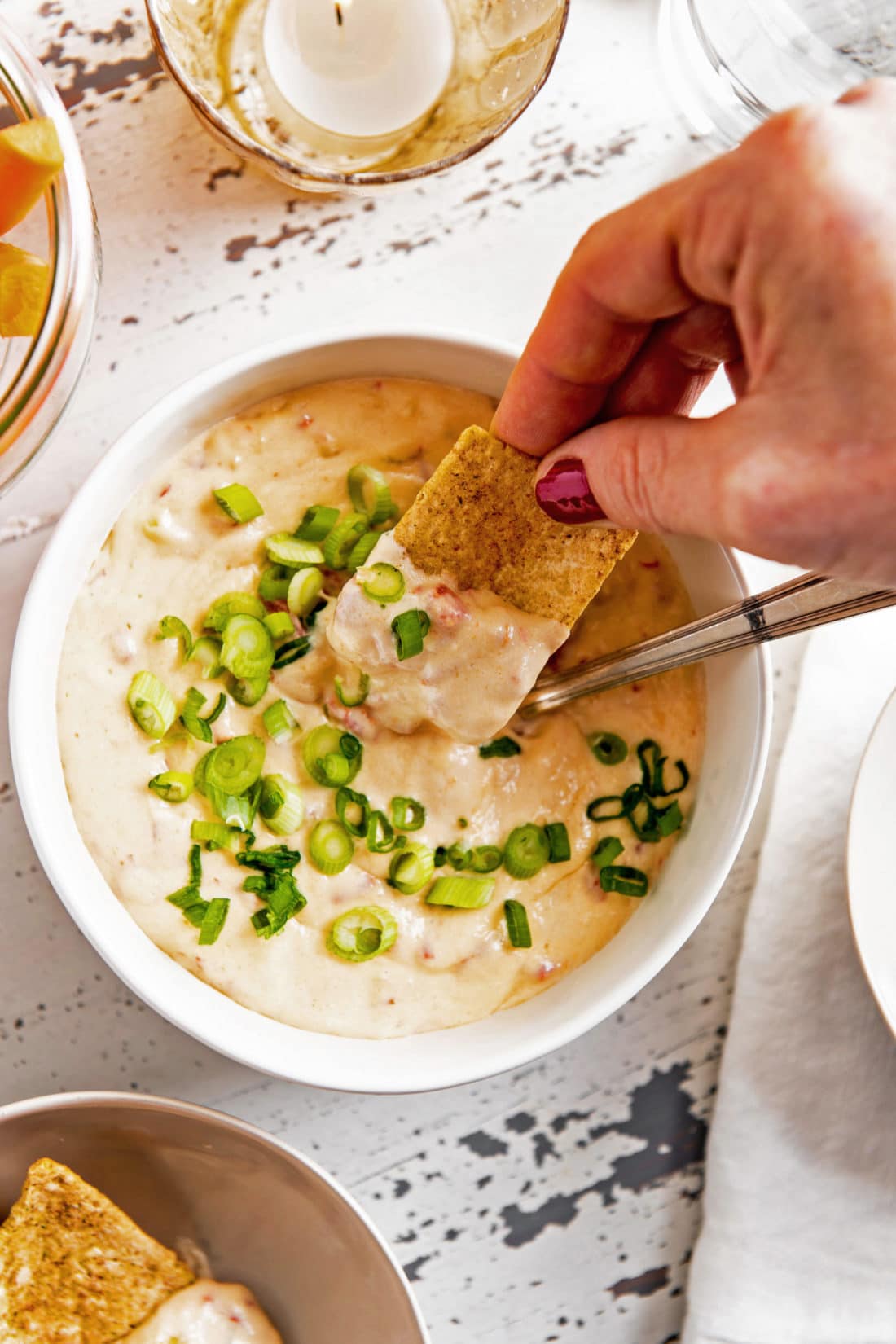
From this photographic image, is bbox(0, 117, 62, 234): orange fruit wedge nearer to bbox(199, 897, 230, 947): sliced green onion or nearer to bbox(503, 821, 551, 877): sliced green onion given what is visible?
bbox(199, 897, 230, 947): sliced green onion

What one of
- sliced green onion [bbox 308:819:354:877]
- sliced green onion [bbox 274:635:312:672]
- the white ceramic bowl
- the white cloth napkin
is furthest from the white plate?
sliced green onion [bbox 274:635:312:672]

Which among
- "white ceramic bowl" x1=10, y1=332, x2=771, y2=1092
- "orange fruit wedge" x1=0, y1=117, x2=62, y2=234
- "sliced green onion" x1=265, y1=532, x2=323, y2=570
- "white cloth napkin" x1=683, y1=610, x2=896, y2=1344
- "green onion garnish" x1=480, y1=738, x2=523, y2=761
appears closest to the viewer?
"orange fruit wedge" x1=0, y1=117, x2=62, y2=234

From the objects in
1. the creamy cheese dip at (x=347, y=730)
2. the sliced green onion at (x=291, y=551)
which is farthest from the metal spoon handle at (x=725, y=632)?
the sliced green onion at (x=291, y=551)

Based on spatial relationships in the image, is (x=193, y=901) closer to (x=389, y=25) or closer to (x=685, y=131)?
(x=389, y=25)

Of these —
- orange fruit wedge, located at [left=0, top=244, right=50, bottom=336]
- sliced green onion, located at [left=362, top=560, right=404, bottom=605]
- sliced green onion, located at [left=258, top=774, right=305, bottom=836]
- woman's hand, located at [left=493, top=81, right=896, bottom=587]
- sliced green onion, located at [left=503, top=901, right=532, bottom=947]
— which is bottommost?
sliced green onion, located at [left=503, top=901, right=532, bottom=947]

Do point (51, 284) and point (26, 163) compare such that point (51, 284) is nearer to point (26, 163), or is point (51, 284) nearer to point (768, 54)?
point (26, 163)

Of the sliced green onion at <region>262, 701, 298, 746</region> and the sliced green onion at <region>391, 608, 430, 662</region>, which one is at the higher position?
the sliced green onion at <region>391, 608, 430, 662</region>

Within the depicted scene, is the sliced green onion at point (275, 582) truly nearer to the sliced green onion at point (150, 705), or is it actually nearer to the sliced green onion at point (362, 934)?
the sliced green onion at point (150, 705)
